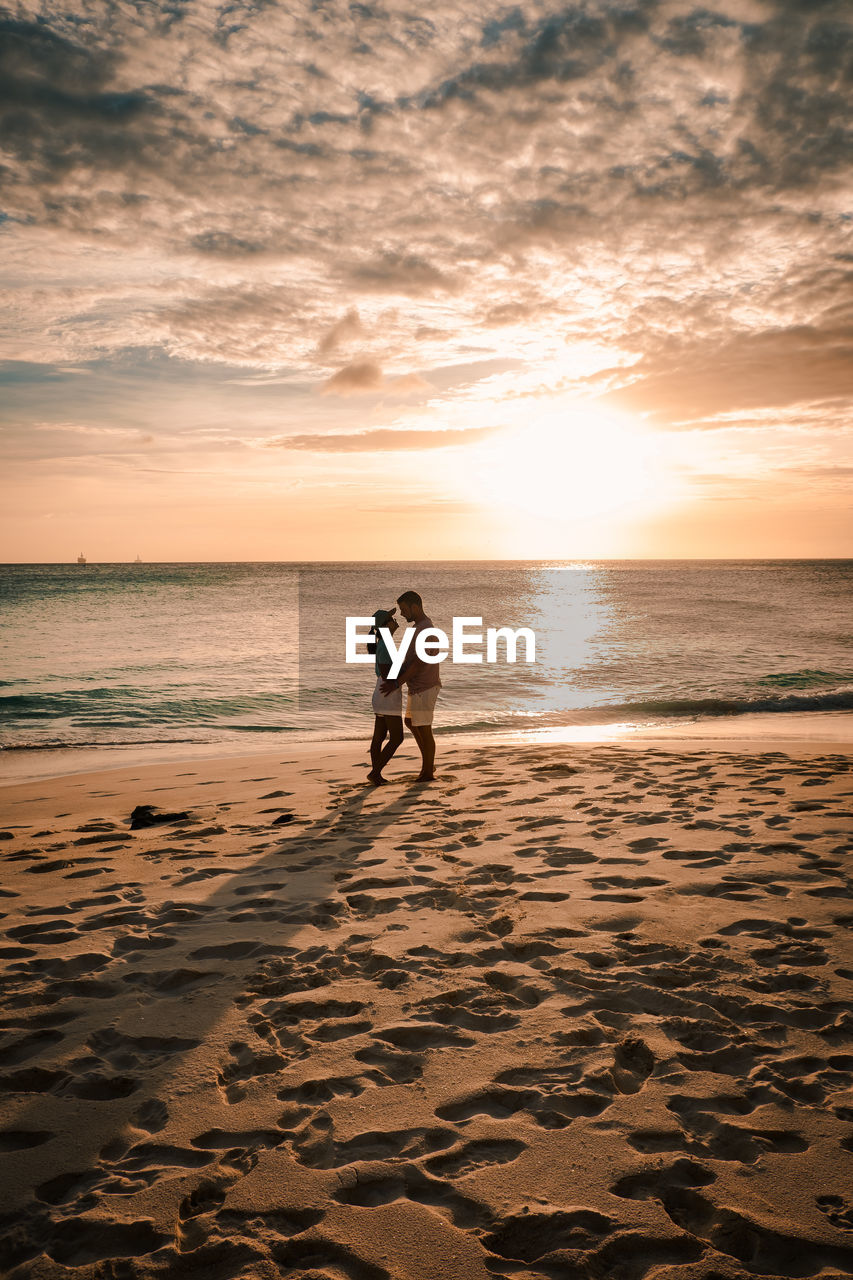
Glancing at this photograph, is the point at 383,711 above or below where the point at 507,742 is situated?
above

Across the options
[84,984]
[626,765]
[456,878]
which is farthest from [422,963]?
[626,765]

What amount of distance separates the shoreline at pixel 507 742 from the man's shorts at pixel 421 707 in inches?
102

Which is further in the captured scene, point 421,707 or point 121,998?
point 421,707

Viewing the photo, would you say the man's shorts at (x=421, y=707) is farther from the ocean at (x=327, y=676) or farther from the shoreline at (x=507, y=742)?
the ocean at (x=327, y=676)

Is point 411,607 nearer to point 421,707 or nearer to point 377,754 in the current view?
point 421,707

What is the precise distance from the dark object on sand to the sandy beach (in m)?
0.69

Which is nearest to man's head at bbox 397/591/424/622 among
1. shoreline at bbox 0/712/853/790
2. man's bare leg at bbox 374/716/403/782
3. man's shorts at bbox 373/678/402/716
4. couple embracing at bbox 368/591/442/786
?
couple embracing at bbox 368/591/442/786

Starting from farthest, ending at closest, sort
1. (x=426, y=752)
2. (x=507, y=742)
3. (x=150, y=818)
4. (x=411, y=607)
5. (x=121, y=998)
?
(x=507, y=742)
(x=426, y=752)
(x=411, y=607)
(x=150, y=818)
(x=121, y=998)

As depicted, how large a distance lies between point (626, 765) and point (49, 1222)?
25.6 ft

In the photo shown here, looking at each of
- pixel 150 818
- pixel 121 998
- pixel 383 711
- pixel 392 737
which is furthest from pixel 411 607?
pixel 121 998

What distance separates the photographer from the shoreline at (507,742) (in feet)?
37.9

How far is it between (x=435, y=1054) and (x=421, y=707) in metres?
5.69

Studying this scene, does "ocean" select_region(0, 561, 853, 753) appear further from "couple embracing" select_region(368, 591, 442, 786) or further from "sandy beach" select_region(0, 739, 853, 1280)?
"sandy beach" select_region(0, 739, 853, 1280)

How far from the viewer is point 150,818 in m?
7.50
